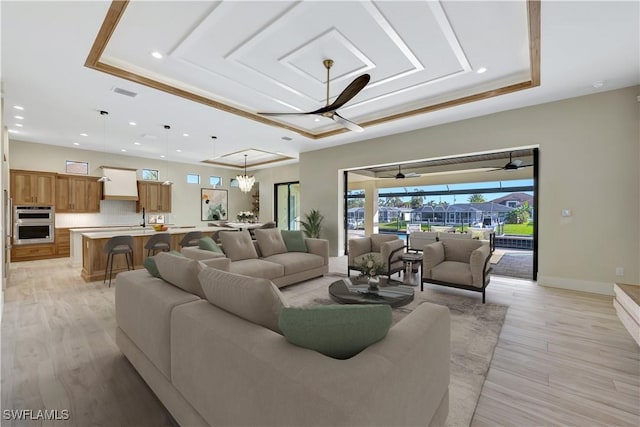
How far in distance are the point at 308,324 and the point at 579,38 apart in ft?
13.1

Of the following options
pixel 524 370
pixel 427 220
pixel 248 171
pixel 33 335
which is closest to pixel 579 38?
pixel 524 370

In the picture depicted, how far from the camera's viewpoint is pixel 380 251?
4.91 meters

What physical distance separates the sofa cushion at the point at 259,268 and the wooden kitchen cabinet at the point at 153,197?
20.2ft

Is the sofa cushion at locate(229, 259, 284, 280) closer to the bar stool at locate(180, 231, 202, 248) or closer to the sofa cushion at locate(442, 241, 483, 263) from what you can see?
the bar stool at locate(180, 231, 202, 248)

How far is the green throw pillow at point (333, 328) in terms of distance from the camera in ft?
3.66

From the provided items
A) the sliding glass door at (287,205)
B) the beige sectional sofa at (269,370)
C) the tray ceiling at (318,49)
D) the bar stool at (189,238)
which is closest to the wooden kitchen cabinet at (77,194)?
the bar stool at (189,238)

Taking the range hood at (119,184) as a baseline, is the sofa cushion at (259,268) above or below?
below

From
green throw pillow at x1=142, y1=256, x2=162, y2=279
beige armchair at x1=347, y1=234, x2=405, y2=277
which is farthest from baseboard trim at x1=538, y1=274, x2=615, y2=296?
green throw pillow at x1=142, y1=256, x2=162, y2=279

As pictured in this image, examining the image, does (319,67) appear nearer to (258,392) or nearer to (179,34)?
(179,34)

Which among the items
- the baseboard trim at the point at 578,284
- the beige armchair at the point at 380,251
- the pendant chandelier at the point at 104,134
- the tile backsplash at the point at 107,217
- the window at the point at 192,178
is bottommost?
the baseboard trim at the point at 578,284

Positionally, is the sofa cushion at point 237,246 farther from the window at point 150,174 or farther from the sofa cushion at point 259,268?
the window at point 150,174

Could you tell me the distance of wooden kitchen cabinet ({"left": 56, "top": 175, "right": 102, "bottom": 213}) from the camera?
7.07 m

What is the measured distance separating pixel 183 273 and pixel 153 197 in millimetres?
8187

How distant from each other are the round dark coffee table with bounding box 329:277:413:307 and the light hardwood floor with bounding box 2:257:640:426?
0.90 meters
